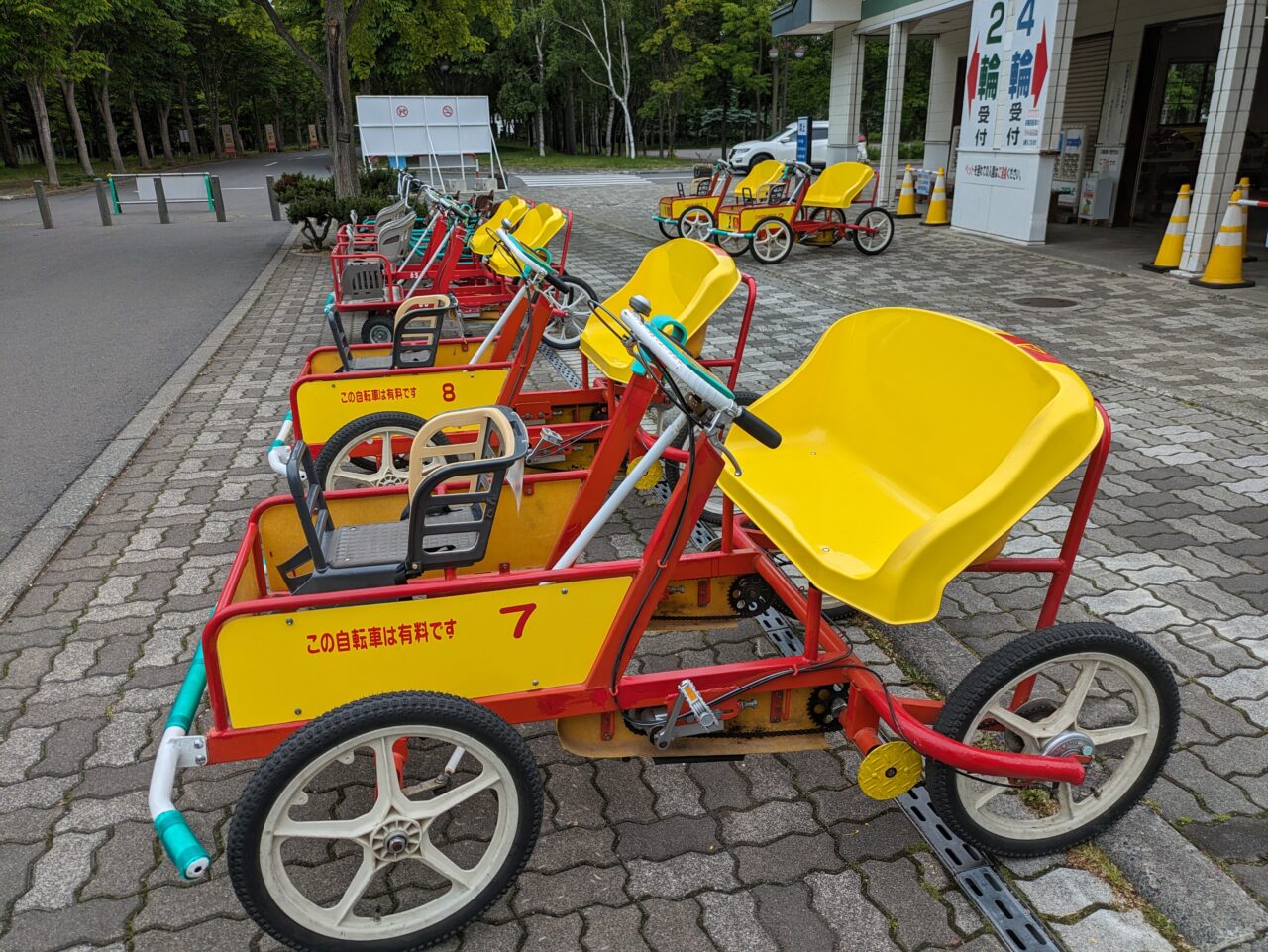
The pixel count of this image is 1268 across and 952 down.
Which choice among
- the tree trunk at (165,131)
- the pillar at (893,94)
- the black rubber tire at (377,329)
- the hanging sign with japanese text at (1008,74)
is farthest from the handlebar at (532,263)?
the tree trunk at (165,131)

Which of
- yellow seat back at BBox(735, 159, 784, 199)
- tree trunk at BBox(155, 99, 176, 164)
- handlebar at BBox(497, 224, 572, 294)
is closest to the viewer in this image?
handlebar at BBox(497, 224, 572, 294)

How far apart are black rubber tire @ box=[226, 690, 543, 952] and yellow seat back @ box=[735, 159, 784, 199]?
1097 cm

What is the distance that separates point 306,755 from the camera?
1830mm

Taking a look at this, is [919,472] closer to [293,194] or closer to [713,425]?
[713,425]

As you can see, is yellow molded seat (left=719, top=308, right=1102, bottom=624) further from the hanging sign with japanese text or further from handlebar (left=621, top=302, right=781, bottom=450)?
the hanging sign with japanese text

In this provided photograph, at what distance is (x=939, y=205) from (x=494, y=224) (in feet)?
31.4

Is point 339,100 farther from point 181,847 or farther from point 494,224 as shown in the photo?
point 181,847

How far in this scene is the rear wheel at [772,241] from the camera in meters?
11.1

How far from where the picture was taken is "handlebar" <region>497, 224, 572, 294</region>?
3.58 meters

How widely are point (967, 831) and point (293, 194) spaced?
15910 millimetres

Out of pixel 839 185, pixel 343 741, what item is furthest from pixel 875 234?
→ pixel 343 741

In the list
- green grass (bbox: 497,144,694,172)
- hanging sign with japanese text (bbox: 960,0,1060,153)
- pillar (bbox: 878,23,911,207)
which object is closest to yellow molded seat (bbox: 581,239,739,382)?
hanging sign with japanese text (bbox: 960,0,1060,153)

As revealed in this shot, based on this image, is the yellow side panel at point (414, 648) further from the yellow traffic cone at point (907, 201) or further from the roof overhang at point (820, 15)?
the roof overhang at point (820, 15)

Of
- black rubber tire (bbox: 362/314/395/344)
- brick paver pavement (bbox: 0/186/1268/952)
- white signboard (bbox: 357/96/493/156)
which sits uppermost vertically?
white signboard (bbox: 357/96/493/156)
